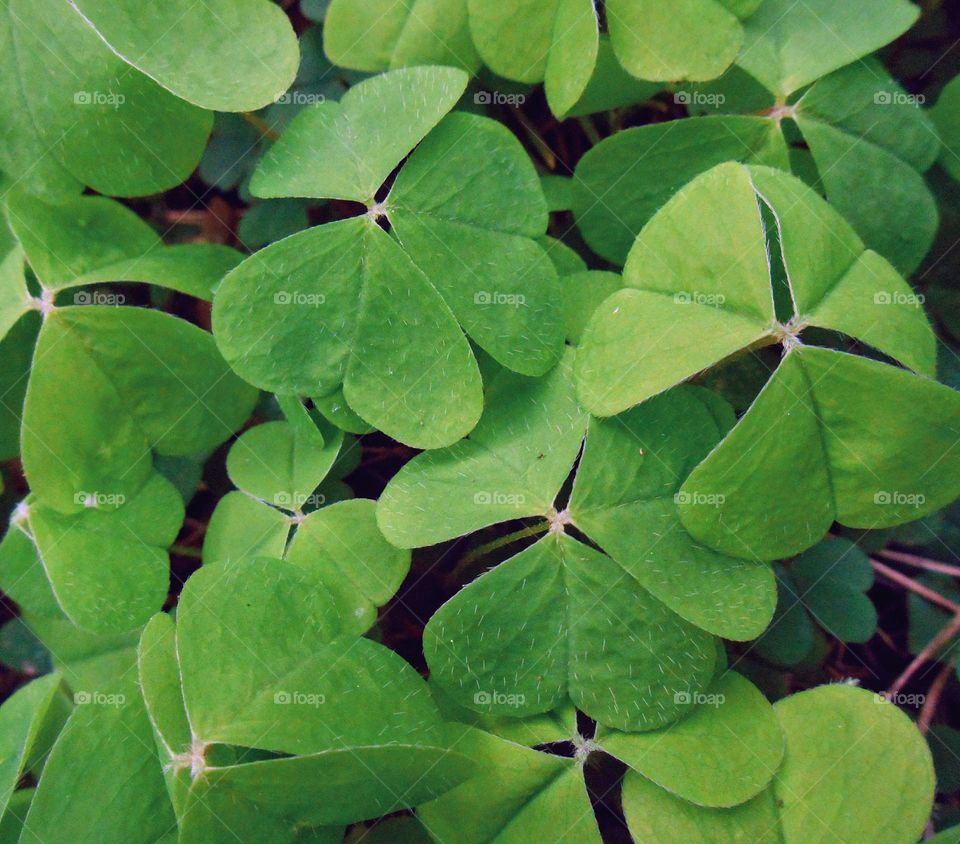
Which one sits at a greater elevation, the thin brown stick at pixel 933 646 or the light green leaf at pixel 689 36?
the light green leaf at pixel 689 36

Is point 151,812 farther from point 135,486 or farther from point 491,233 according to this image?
point 491,233

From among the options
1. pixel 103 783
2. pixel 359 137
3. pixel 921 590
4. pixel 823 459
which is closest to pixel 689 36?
pixel 359 137

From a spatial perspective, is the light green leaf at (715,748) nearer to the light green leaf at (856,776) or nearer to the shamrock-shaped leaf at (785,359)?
the light green leaf at (856,776)

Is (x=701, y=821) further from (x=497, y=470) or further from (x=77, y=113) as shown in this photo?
(x=77, y=113)

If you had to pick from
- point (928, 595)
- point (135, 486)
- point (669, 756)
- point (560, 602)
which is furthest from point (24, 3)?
point (928, 595)

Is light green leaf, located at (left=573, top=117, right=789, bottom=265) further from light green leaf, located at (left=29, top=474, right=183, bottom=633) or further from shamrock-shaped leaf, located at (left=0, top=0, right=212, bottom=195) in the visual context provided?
light green leaf, located at (left=29, top=474, right=183, bottom=633)

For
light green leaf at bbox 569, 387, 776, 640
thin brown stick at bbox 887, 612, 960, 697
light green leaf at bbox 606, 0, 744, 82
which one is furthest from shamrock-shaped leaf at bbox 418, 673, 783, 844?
light green leaf at bbox 606, 0, 744, 82

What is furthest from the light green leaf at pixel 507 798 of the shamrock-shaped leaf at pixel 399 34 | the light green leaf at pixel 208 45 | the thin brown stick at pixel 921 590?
→ the shamrock-shaped leaf at pixel 399 34
